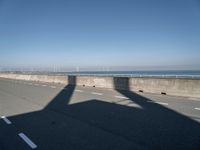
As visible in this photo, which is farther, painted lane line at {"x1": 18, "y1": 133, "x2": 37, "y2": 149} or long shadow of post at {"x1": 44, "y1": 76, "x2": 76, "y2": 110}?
long shadow of post at {"x1": 44, "y1": 76, "x2": 76, "y2": 110}

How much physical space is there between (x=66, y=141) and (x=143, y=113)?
392 centimetres

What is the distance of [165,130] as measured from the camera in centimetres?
568

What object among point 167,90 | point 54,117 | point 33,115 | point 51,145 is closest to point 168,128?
point 51,145

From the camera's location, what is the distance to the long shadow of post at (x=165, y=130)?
469 cm

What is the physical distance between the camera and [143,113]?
7.92 metres

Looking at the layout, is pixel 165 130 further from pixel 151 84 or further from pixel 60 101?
pixel 151 84

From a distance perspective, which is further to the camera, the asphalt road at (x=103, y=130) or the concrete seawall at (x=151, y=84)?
the concrete seawall at (x=151, y=84)

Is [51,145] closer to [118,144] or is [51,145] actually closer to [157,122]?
[118,144]

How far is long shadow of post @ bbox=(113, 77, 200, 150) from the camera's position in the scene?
4688mm

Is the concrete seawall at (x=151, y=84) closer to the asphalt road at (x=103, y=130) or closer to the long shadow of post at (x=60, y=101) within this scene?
the asphalt road at (x=103, y=130)

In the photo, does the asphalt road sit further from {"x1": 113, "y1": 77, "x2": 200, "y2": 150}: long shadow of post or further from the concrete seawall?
the concrete seawall

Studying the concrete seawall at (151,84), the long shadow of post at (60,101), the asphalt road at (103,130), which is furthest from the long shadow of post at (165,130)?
the concrete seawall at (151,84)

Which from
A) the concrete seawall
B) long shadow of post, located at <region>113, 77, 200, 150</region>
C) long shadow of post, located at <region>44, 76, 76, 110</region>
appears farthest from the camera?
the concrete seawall

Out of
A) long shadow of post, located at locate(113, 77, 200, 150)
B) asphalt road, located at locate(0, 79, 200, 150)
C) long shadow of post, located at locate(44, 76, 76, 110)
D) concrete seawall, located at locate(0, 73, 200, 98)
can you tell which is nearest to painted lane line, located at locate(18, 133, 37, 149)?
asphalt road, located at locate(0, 79, 200, 150)
